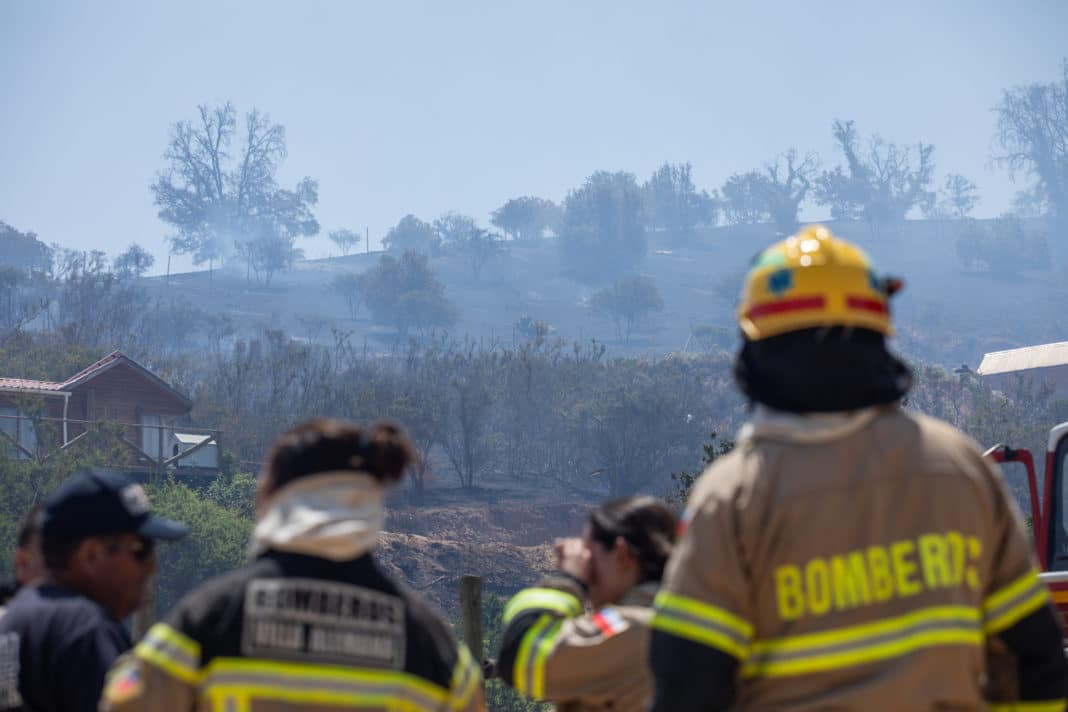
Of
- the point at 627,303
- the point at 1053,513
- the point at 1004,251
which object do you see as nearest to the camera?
the point at 1053,513

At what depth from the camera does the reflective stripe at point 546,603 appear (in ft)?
11.2

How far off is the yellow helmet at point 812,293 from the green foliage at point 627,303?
139703 millimetres

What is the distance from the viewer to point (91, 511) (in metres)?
3.24

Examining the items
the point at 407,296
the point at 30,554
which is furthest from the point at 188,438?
the point at 407,296

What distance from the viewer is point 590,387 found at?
75.8 meters

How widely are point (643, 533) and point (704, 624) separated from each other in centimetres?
119

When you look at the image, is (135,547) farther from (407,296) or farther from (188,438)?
(407,296)

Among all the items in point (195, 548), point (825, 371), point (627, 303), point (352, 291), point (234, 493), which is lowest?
point (195, 548)

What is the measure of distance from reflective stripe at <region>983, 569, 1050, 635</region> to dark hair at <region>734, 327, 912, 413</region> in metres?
0.45

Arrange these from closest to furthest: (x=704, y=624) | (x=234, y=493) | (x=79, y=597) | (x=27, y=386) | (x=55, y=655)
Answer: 1. (x=704, y=624)
2. (x=55, y=655)
3. (x=79, y=597)
4. (x=234, y=493)
5. (x=27, y=386)

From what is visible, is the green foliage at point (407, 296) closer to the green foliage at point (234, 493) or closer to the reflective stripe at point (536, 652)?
the green foliage at point (234, 493)

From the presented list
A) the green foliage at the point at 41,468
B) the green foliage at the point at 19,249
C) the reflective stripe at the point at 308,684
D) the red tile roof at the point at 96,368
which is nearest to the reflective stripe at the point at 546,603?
the reflective stripe at the point at 308,684

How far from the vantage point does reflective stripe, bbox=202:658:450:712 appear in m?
2.50

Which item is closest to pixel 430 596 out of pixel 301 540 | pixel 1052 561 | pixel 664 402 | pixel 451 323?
pixel 664 402
